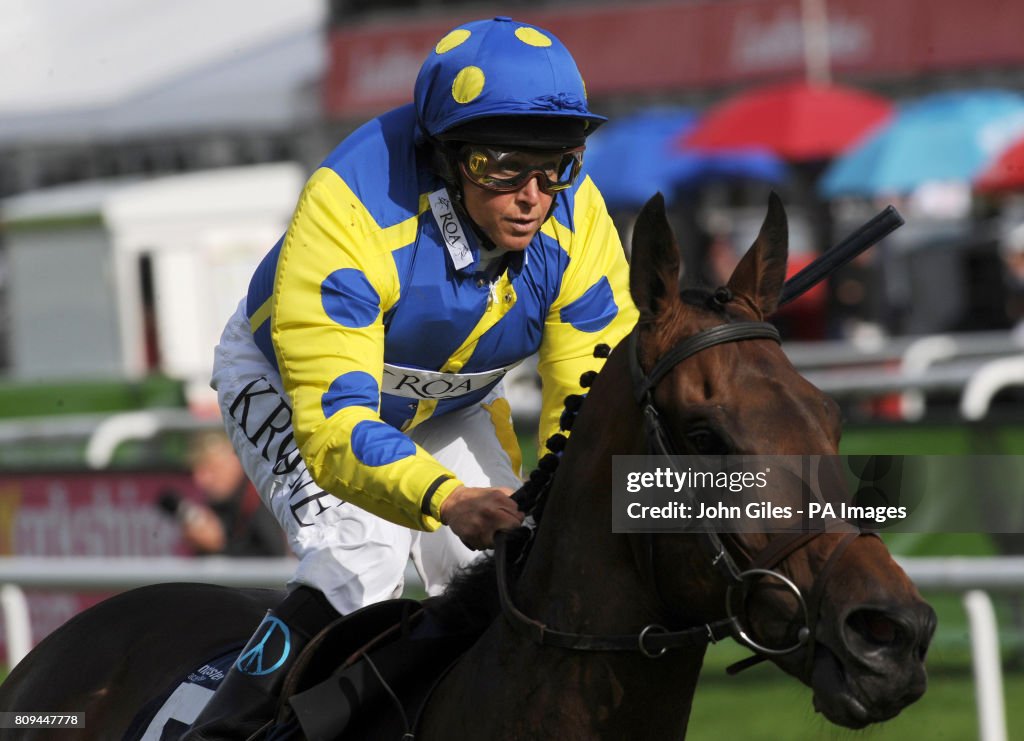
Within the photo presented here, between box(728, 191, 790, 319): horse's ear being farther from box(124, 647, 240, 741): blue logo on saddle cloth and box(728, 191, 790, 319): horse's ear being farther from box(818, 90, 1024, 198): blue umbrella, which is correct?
box(818, 90, 1024, 198): blue umbrella

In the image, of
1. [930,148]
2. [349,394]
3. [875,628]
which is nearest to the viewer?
[875,628]

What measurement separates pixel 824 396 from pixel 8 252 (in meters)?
16.7

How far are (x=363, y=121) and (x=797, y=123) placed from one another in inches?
261

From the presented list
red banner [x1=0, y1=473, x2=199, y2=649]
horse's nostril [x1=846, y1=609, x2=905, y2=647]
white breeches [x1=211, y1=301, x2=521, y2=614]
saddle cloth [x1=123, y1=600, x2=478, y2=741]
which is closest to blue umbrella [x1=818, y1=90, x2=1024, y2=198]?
red banner [x1=0, y1=473, x2=199, y2=649]

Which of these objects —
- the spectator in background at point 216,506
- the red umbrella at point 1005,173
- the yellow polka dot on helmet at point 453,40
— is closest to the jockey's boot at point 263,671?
the yellow polka dot on helmet at point 453,40

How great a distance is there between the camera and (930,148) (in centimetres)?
1277

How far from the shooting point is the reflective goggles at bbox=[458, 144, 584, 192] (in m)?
2.91

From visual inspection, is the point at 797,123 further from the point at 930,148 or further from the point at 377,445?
the point at 377,445

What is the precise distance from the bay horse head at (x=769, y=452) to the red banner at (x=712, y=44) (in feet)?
53.2

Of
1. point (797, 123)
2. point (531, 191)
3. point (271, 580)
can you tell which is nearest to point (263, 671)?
point (531, 191)

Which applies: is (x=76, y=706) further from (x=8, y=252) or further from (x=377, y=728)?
(x=8, y=252)

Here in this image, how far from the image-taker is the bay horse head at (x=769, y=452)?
2229 millimetres

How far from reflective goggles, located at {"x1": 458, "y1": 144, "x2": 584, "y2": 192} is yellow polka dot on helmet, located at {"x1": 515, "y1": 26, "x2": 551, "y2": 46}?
0.68 feet

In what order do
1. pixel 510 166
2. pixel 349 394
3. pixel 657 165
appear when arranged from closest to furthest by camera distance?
pixel 349 394
pixel 510 166
pixel 657 165
